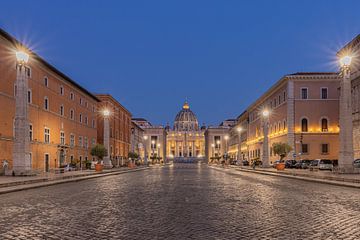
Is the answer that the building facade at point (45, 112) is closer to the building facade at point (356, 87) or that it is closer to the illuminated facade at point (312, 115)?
the illuminated facade at point (312, 115)

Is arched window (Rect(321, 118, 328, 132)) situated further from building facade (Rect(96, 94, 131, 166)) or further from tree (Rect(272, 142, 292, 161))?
building facade (Rect(96, 94, 131, 166))

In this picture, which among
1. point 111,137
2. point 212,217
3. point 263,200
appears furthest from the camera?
point 111,137

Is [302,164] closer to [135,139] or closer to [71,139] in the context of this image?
[71,139]

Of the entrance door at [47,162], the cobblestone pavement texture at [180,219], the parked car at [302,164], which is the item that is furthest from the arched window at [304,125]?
the cobblestone pavement texture at [180,219]

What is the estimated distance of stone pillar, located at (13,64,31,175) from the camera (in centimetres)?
3081

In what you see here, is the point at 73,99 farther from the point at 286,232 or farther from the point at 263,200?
the point at 286,232

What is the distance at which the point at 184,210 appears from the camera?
12617 mm

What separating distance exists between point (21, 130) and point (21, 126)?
0.29 meters

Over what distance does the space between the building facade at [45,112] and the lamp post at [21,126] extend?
1.45ft

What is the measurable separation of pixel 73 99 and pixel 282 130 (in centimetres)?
3385

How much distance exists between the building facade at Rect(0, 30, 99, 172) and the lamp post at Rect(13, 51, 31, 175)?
441 millimetres

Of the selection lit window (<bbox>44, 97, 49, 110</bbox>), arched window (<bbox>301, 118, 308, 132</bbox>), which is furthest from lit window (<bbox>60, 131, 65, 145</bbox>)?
arched window (<bbox>301, 118, 308, 132</bbox>)

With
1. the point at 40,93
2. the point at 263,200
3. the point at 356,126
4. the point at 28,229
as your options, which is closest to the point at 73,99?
the point at 40,93

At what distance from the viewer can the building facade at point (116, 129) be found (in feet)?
265
